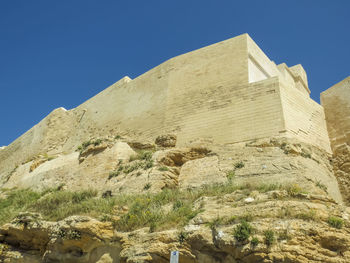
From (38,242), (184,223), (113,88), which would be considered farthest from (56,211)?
(113,88)

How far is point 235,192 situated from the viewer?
21.2 ft

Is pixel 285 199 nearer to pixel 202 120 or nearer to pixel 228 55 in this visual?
pixel 202 120

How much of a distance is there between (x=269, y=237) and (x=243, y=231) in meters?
0.33

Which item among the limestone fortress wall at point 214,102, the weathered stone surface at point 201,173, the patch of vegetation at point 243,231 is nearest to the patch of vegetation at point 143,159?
the weathered stone surface at point 201,173

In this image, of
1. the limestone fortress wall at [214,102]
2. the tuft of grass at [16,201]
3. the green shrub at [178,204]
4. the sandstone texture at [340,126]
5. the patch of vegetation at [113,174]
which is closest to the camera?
the green shrub at [178,204]

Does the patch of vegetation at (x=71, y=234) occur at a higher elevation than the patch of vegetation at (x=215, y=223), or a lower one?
lower

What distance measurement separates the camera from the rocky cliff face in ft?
15.8

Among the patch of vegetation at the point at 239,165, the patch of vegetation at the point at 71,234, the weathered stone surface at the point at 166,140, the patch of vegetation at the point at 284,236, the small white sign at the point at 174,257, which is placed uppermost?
the weathered stone surface at the point at 166,140

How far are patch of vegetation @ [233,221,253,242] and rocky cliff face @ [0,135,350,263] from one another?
0.01 meters

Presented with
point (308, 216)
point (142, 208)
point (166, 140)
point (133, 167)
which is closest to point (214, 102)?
point (166, 140)

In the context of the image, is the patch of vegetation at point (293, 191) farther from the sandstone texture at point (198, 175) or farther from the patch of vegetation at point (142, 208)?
the patch of vegetation at point (142, 208)

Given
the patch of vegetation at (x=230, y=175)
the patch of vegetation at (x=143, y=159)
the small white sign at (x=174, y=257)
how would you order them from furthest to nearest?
1. the patch of vegetation at (x=143, y=159)
2. the patch of vegetation at (x=230, y=175)
3. the small white sign at (x=174, y=257)

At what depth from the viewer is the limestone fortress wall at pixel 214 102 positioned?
383 inches

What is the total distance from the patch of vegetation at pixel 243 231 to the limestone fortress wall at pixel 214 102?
179 inches
